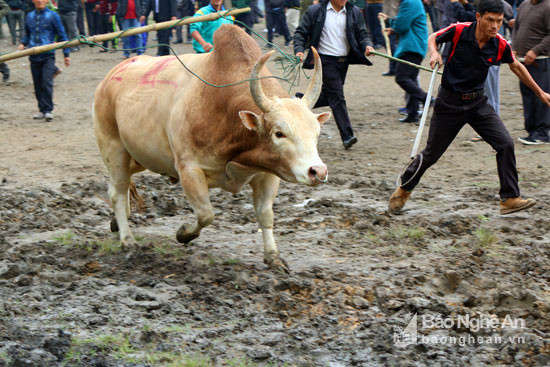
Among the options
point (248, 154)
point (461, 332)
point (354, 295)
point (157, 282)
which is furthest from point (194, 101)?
point (461, 332)

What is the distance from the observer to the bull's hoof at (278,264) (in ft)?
17.9

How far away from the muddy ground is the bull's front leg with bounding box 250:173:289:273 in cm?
12

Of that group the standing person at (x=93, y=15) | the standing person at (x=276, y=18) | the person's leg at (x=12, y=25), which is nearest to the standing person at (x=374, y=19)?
the standing person at (x=276, y=18)

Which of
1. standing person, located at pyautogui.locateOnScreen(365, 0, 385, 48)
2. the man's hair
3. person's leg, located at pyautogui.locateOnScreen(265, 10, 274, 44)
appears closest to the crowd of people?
the man's hair

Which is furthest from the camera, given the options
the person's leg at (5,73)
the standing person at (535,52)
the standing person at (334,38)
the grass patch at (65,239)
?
the person's leg at (5,73)

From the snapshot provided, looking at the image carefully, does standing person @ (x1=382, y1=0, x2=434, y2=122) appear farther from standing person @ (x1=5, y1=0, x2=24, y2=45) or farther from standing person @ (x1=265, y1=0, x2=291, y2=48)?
standing person @ (x1=5, y1=0, x2=24, y2=45)

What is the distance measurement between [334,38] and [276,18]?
9387 mm

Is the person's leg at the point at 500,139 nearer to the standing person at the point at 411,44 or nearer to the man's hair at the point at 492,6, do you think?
the man's hair at the point at 492,6

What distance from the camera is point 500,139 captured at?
21.1ft

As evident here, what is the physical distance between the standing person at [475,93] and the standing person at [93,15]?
41.1 feet

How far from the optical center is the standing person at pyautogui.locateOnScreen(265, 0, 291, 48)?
1788cm

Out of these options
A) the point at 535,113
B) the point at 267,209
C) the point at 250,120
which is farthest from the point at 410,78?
the point at 250,120

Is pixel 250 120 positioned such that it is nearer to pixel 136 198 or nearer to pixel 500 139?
pixel 136 198

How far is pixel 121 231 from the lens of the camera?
20.5 ft
